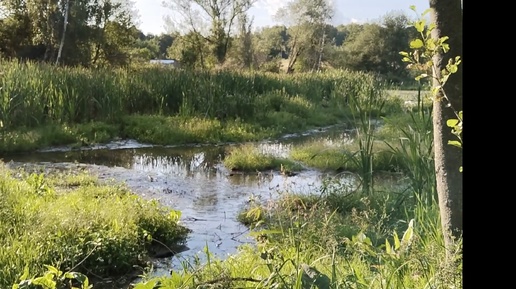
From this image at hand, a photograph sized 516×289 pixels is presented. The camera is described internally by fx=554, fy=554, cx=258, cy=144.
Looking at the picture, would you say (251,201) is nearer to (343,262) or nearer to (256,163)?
(343,262)

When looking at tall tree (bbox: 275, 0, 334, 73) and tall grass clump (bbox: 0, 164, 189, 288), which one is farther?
tall tree (bbox: 275, 0, 334, 73)

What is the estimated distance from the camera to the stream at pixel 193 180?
426 cm

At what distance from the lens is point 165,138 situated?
935 centimetres

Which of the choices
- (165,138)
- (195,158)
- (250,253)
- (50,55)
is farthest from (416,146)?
(50,55)

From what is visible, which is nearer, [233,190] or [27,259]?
[27,259]

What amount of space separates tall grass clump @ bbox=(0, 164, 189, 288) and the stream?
223 mm

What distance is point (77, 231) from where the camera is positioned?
142 inches

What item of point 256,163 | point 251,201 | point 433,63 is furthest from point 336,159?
point 433,63

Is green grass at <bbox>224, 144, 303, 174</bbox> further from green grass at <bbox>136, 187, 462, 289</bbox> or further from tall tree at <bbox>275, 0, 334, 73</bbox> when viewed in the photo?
tall tree at <bbox>275, 0, 334, 73</bbox>

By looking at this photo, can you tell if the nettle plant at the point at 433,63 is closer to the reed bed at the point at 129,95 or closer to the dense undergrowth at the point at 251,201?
the dense undergrowth at the point at 251,201

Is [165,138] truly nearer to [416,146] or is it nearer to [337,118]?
[337,118]

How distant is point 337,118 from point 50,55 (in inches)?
478

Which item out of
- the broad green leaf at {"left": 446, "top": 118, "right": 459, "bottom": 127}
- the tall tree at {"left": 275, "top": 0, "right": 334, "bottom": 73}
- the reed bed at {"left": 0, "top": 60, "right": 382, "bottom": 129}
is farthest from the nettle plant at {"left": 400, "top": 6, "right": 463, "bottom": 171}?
the tall tree at {"left": 275, "top": 0, "right": 334, "bottom": 73}

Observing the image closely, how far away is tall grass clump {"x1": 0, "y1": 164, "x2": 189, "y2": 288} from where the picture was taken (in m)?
3.21
